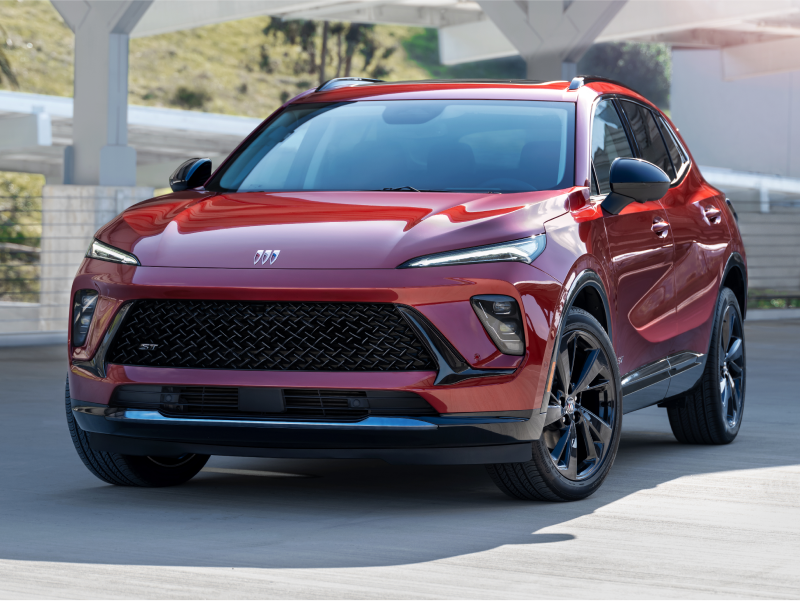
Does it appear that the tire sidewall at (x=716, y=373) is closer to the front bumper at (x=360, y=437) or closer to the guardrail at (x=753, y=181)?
the front bumper at (x=360, y=437)

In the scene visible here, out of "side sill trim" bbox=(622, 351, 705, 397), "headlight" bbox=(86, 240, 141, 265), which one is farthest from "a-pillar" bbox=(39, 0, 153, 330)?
"headlight" bbox=(86, 240, 141, 265)

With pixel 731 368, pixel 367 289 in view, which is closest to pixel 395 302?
pixel 367 289

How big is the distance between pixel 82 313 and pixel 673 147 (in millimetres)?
→ 3434

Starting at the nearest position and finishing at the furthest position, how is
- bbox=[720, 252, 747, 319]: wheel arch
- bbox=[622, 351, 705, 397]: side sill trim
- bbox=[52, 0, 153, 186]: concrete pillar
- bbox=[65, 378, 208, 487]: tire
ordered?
bbox=[65, 378, 208, 487]: tire
bbox=[622, 351, 705, 397]: side sill trim
bbox=[720, 252, 747, 319]: wheel arch
bbox=[52, 0, 153, 186]: concrete pillar

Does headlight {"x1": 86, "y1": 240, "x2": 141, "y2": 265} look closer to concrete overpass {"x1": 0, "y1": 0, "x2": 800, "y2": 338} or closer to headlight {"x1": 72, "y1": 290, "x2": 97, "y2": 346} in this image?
headlight {"x1": 72, "y1": 290, "x2": 97, "y2": 346}

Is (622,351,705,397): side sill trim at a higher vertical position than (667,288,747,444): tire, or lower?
higher

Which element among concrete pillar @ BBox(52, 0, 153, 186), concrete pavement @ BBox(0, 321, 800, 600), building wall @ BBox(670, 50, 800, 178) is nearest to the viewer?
concrete pavement @ BBox(0, 321, 800, 600)

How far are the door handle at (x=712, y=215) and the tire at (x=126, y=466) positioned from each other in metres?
2.91

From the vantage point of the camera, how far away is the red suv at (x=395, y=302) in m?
4.95

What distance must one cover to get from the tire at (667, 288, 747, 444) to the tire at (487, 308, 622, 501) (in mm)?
1652

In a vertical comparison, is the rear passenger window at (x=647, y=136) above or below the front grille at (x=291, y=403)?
above

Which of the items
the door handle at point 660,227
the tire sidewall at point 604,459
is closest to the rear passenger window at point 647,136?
the door handle at point 660,227

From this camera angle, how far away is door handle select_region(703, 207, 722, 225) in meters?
7.23

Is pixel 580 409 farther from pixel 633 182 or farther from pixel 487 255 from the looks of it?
pixel 633 182
